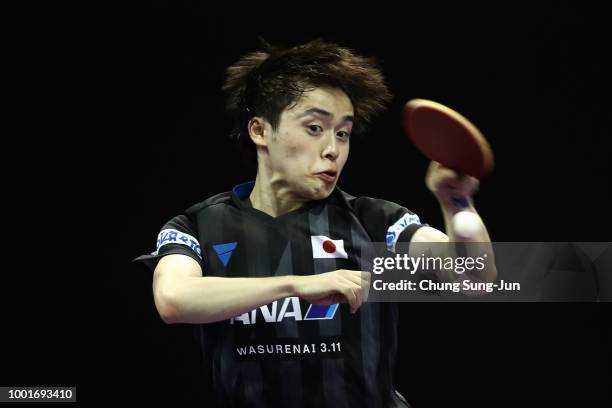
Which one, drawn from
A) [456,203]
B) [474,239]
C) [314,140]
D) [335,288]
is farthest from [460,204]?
[314,140]

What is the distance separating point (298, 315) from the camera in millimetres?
3082

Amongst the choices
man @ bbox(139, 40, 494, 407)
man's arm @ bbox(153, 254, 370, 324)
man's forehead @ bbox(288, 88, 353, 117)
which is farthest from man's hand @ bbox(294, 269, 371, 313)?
man's forehead @ bbox(288, 88, 353, 117)

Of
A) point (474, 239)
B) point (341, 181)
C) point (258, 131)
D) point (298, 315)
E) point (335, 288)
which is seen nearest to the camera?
point (335, 288)

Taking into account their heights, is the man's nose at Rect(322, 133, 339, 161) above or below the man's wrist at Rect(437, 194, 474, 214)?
above

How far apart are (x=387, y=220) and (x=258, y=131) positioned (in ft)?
1.81

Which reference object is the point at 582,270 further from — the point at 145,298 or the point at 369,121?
the point at 145,298

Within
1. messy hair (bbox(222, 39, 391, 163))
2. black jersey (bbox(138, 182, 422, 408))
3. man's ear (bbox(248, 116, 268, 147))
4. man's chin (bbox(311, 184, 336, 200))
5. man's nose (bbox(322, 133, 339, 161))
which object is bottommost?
black jersey (bbox(138, 182, 422, 408))

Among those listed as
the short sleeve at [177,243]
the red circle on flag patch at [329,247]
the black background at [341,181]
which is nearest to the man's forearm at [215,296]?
the short sleeve at [177,243]

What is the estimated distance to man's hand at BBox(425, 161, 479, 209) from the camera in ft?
9.01

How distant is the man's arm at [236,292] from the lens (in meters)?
2.67

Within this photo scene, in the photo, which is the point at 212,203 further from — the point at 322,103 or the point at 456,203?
the point at 456,203

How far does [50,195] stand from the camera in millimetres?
4168

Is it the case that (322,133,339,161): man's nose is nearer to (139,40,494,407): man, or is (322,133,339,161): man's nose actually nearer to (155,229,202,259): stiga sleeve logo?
(139,40,494,407): man

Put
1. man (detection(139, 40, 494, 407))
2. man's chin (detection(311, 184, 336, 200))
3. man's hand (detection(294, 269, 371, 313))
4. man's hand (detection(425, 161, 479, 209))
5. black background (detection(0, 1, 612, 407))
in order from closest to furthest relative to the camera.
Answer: man's hand (detection(294, 269, 371, 313)) < man's hand (detection(425, 161, 479, 209)) < man (detection(139, 40, 494, 407)) < man's chin (detection(311, 184, 336, 200)) < black background (detection(0, 1, 612, 407))
